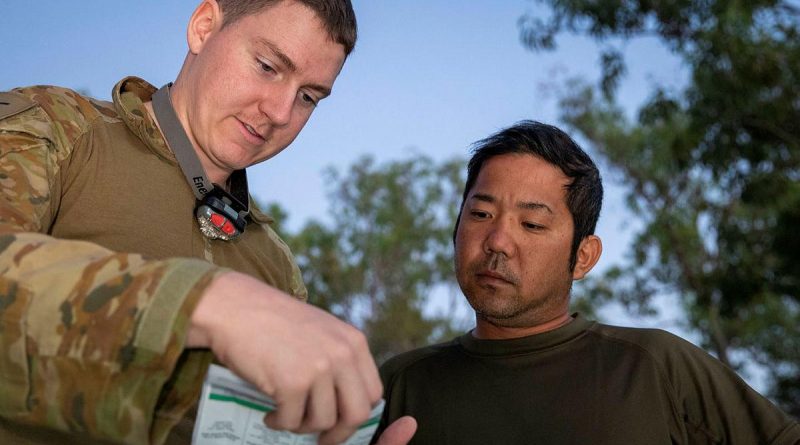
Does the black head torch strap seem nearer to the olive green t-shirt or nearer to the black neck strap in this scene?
the black neck strap

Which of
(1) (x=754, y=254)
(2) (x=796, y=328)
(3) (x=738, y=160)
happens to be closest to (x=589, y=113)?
(2) (x=796, y=328)

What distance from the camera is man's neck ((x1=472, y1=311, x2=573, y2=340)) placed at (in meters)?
3.28

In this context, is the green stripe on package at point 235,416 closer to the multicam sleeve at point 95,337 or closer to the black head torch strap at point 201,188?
the multicam sleeve at point 95,337

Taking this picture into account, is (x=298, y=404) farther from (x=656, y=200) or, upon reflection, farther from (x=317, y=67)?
(x=656, y=200)

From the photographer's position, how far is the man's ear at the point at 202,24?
7.23ft

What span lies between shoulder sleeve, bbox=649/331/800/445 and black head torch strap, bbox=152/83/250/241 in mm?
1672

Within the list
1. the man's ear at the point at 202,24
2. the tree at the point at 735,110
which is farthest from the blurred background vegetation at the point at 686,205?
the man's ear at the point at 202,24

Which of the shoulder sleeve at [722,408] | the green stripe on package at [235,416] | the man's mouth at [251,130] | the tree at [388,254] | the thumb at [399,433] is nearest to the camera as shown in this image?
the green stripe on package at [235,416]

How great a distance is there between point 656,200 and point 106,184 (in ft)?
74.5

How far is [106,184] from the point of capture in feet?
6.05

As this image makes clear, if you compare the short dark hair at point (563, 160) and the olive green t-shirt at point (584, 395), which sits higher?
the short dark hair at point (563, 160)

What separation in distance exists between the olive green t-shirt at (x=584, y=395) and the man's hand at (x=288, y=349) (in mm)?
2031

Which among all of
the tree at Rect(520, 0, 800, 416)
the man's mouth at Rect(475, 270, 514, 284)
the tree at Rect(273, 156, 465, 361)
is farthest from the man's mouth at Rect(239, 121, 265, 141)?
the tree at Rect(273, 156, 465, 361)

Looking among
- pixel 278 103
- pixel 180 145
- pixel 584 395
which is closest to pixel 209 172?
pixel 180 145
